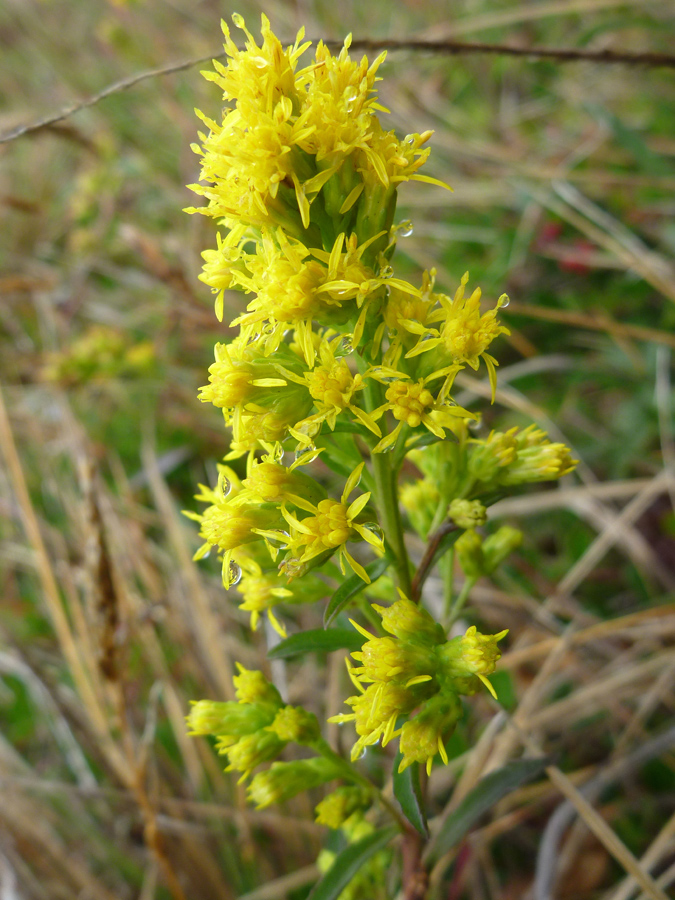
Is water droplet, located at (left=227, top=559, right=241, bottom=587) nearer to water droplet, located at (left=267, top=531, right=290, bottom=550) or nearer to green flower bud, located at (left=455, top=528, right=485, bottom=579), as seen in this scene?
water droplet, located at (left=267, top=531, right=290, bottom=550)

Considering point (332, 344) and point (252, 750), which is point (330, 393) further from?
point (252, 750)

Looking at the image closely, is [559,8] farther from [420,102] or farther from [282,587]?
[282,587]

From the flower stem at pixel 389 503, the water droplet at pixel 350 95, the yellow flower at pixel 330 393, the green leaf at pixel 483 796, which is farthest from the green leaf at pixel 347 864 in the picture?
the water droplet at pixel 350 95

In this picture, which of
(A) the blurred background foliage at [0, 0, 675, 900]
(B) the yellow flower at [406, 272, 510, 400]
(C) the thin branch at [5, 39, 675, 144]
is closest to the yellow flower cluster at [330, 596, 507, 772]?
(B) the yellow flower at [406, 272, 510, 400]

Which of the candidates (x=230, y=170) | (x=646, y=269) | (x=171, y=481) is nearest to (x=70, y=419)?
(x=171, y=481)

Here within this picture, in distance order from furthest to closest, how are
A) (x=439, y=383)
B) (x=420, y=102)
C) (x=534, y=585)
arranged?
(x=420, y=102), (x=534, y=585), (x=439, y=383)

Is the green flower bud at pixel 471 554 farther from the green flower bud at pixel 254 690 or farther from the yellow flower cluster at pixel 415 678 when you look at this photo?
the green flower bud at pixel 254 690

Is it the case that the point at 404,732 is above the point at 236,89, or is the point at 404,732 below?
below

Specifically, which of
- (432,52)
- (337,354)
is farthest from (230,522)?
(432,52)
